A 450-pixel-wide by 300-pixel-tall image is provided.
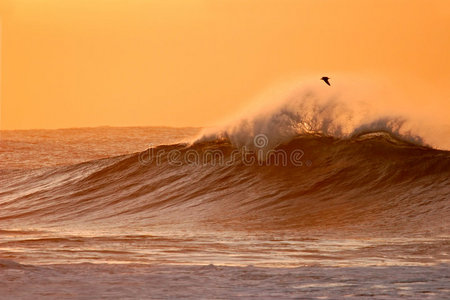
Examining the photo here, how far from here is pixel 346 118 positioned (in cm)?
1789

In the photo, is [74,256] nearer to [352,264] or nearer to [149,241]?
[149,241]

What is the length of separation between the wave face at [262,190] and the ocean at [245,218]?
0.04m

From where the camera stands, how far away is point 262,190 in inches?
625

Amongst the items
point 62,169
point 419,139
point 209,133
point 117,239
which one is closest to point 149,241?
point 117,239

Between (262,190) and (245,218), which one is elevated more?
(262,190)

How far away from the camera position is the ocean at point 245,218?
272 inches

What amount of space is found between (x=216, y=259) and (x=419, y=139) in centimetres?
913

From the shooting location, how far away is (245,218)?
13.6 metres

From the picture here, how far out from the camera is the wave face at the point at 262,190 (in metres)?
13.0

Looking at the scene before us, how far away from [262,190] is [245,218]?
2329 mm

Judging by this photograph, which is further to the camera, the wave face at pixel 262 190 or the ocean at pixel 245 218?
the wave face at pixel 262 190

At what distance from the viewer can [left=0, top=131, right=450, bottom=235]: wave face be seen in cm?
1305

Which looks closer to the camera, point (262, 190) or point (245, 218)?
point (245, 218)

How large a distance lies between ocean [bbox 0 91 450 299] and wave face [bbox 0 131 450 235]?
4 cm
